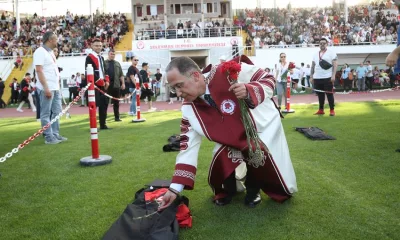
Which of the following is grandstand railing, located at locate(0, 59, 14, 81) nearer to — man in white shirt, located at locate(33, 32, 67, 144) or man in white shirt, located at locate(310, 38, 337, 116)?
man in white shirt, located at locate(33, 32, 67, 144)

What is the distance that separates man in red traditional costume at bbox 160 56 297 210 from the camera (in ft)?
10.3

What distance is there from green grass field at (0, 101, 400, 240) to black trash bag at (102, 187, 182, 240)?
182mm

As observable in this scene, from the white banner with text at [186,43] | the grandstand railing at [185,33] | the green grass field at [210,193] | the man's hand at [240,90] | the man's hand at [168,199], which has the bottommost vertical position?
the green grass field at [210,193]

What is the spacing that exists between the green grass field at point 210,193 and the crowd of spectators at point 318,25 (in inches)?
925

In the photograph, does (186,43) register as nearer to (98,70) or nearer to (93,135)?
(98,70)

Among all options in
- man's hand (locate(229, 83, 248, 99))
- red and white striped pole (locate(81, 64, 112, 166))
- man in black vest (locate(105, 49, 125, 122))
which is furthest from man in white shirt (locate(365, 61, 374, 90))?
man's hand (locate(229, 83, 248, 99))

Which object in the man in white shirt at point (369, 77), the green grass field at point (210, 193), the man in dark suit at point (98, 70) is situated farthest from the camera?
the man in white shirt at point (369, 77)

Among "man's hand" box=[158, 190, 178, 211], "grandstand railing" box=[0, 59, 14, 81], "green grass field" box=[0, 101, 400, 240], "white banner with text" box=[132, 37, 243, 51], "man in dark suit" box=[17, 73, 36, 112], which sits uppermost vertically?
"white banner with text" box=[132, 37, 243, 51]

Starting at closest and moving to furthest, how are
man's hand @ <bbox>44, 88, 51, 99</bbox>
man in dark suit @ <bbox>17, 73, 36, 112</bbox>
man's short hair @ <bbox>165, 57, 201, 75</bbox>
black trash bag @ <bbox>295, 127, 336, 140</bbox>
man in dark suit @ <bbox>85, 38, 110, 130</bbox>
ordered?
man's short hair @ <bbox>165, 57, 201, 75</bbox>
black trash bag @ <bbox>295, 127, 336, 140</bbox>
man's hand @ <bbox>44, 88, 51, 99</bbox>
man in dark suit @ <bbox>85, 38, 110, 130</bbox>
man in dark suit @ <bbox>17, 73, 36, 112</bbox>

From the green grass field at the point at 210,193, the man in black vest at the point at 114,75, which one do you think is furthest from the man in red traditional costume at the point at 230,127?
the man in black vest at the point at 114,75

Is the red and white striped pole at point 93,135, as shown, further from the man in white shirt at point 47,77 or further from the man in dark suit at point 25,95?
the man in dark suit at point 25,95

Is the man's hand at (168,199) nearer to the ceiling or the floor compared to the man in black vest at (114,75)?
nearer to the floor

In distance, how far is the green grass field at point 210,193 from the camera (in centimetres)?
319

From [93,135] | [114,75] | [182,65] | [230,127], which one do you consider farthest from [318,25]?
[182,65]
